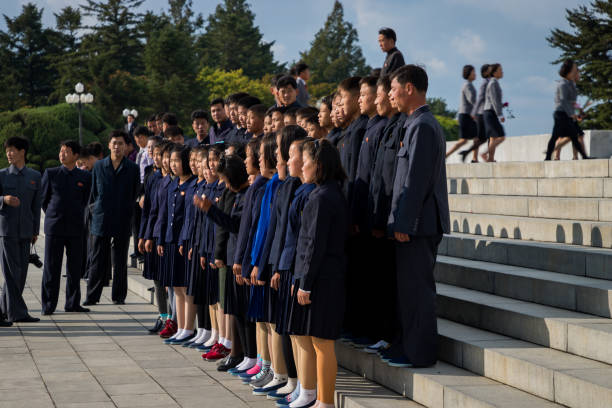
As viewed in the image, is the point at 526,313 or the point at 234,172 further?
the point at 234,172

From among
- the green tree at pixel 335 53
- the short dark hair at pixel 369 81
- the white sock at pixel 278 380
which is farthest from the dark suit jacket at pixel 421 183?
the green tree at pixel 335 53

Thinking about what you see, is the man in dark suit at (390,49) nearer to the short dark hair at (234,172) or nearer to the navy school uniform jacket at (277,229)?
the short dark hair at (234,172)

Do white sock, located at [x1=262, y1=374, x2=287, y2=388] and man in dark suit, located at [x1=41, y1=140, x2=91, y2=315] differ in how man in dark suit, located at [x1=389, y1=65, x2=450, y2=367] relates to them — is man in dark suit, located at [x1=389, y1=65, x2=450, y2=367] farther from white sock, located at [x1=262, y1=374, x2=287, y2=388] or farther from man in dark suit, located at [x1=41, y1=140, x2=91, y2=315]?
man in dark suit, located at [x1=41, y1=140, x2=91, y2=315]

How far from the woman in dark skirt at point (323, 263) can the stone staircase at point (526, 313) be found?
501 mm

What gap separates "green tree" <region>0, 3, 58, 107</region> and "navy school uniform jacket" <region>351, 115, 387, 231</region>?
213ft

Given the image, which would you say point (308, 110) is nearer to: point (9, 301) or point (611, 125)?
point (9, 301)

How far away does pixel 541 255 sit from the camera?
664 cm

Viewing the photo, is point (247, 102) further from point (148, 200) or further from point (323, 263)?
point (323, 263)

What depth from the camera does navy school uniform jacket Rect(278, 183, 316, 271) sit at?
212 inches

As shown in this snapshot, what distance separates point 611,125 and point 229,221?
1350 inches

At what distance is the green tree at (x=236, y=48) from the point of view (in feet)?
268

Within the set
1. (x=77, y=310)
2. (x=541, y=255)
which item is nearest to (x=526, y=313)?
(x=541, y=255)

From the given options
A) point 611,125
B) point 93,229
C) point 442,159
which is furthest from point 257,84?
point 442,159

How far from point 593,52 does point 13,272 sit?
129ft
